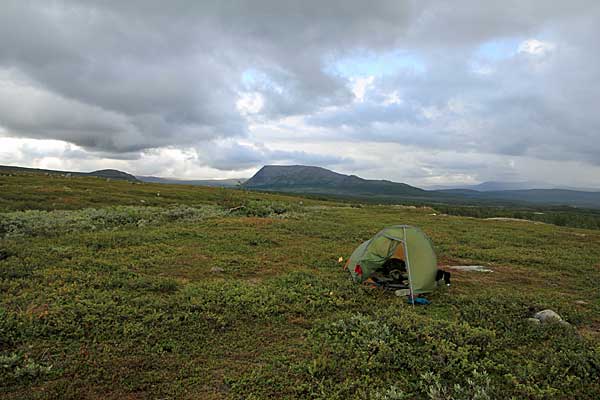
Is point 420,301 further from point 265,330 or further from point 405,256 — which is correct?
point 265,330

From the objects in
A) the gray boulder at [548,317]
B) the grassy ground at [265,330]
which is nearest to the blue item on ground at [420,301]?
the grassy ground at [265,330]

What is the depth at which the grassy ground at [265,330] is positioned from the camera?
258 inches

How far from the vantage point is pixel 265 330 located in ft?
29.6

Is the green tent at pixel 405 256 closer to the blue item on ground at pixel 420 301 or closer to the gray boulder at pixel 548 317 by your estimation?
the blue item on ground at pixel 420 301

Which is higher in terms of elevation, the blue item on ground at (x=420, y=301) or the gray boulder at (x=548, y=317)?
the gray boulder at (x=548, y=317)

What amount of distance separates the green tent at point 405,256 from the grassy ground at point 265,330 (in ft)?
2.65

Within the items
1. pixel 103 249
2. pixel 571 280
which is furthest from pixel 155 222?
pixel 571 280

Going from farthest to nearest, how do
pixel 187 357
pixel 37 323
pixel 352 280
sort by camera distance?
pixel 352 280
pixel 37 323
pixel 187 357

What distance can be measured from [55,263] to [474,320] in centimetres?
1547

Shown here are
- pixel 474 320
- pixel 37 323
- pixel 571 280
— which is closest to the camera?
pixel 37 323

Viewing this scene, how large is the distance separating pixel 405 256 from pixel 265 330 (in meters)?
6.18

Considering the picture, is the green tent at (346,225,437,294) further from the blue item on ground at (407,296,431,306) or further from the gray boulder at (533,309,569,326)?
the gray boulder at (533,309,569,326)

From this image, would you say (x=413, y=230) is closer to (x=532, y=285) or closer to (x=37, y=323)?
(x=532, y=285)

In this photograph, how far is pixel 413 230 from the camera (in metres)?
13.5
